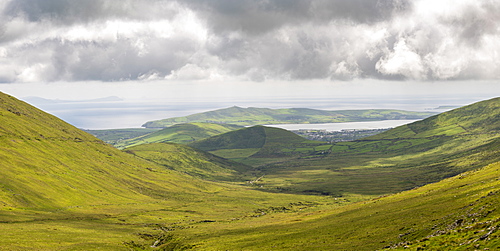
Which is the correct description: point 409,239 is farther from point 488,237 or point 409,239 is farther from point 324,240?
point 324,240

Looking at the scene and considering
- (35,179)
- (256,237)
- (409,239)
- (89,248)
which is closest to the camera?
(409,239)

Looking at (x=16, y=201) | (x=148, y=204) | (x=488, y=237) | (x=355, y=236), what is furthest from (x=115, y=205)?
(x=488, y=237)

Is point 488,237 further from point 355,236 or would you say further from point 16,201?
point 16,201

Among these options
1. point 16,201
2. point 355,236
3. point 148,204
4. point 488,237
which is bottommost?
point 148,204

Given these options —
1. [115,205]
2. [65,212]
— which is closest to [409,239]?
[65,212]

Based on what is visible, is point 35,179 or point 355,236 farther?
point 35,179

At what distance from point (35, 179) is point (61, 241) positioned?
93760 mm

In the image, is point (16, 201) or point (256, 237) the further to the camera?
point (16, 201)

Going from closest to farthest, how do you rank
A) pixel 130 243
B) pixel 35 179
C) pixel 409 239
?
1. pixel 409 239
2. pixel 130 243
3. pixel 35 179

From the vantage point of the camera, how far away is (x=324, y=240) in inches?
3066

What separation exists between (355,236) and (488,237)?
34707 mm

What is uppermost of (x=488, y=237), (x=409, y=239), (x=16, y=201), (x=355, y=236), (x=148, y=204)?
(x=488, y=237)

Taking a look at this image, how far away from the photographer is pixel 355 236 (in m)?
74.0

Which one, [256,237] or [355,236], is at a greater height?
[355,236]
